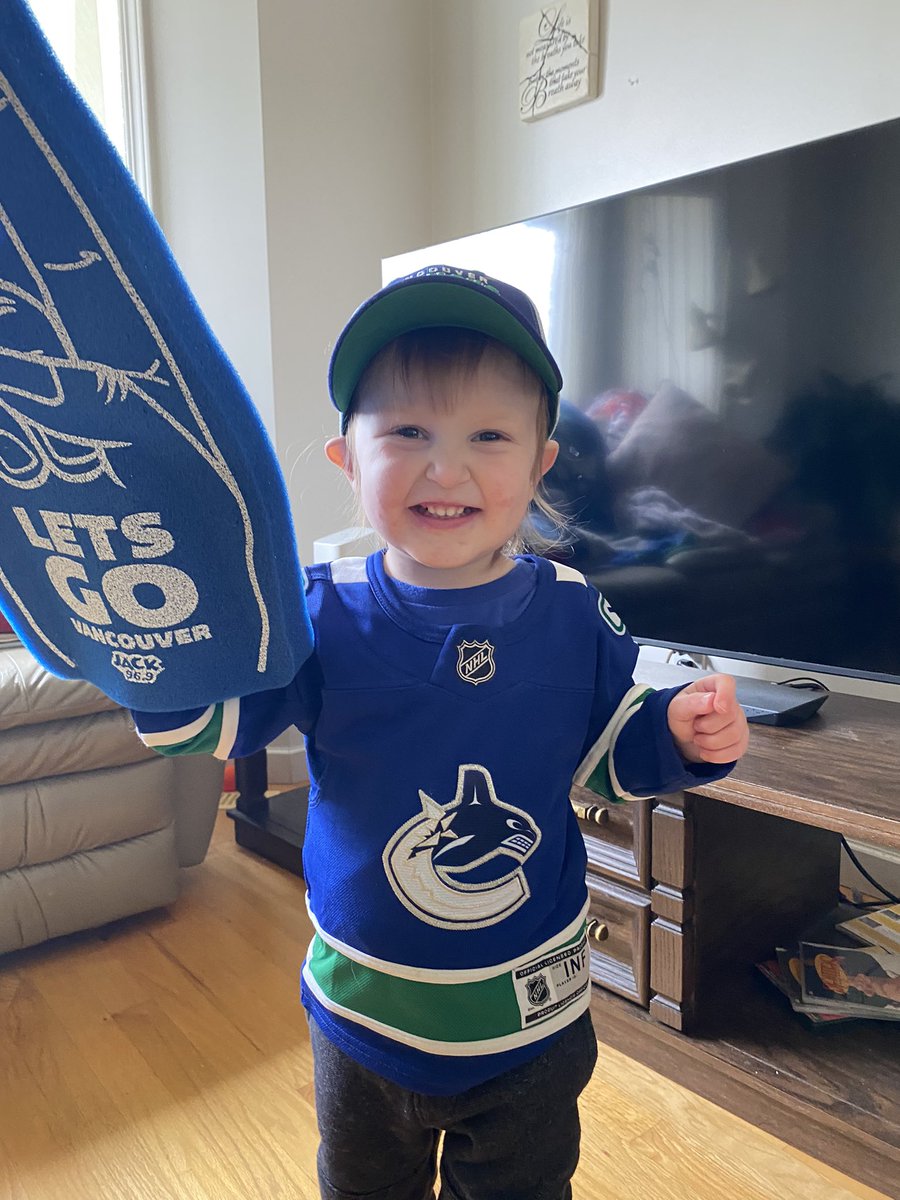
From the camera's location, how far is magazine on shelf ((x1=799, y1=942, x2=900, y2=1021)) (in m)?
1.17

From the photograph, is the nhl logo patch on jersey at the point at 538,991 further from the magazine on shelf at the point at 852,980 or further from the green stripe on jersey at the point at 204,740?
the magazine on shelf at the point at 852,980

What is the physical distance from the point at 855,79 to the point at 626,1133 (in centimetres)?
151

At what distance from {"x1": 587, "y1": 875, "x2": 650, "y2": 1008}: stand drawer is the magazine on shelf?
0.68 ft

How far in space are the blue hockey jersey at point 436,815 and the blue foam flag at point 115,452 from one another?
63mm

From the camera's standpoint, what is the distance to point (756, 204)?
120 cm

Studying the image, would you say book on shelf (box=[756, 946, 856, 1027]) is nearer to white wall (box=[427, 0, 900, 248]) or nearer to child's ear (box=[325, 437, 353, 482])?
child's ear (box=[325, 437, 353, 482])

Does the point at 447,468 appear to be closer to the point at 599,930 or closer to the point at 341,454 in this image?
the point at 341,454

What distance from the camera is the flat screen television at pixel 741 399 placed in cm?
113

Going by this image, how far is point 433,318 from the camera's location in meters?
0.62

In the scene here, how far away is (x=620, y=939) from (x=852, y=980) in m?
A: 0.30

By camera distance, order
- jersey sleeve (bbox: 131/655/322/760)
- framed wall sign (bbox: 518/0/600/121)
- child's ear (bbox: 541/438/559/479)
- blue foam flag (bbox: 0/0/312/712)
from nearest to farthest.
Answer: blue foam flag (bbox: 0/0/312/712)
jersey sleeve (bbox: 131/655/322/760)
child's ear (bbox: 541/438/559/479)
framed wall sign (bbox: 518/0/600/121)

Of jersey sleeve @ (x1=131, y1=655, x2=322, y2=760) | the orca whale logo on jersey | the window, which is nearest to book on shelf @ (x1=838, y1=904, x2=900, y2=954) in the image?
the orca whale logo on jersey

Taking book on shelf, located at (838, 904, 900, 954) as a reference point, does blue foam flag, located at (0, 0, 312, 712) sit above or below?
above

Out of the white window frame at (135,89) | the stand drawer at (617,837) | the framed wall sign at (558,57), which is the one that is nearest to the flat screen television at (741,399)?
the stand drawer at (617,837)
